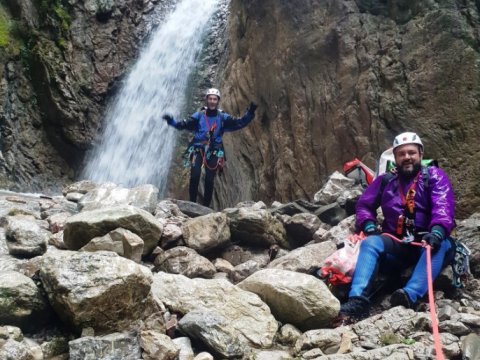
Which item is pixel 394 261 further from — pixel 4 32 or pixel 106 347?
pixel 4 32

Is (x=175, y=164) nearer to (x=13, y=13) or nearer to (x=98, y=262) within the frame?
(x=13, y=13)

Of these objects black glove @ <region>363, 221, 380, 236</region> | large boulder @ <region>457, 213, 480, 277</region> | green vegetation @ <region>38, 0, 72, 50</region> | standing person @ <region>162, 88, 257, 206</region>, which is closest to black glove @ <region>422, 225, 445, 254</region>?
black glove @ <region>363, 221, 380, 236</region>

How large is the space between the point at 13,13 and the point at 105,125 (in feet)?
15.9

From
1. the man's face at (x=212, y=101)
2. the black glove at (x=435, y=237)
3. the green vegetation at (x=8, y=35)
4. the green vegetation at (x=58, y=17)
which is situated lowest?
the black glove at (x=435, y=237)

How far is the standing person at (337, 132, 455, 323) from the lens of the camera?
4.46 m

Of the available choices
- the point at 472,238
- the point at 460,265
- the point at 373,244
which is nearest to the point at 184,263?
the point at 373,244

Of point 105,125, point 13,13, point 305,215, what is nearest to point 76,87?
point 105,125

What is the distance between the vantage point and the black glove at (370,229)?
5.20 meters

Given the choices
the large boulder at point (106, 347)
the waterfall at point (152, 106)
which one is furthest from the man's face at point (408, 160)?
the waterfall at point (152, 106)

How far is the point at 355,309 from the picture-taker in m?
4.34

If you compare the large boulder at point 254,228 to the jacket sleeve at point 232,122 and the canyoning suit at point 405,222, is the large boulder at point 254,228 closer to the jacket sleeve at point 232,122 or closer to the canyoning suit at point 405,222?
the canyoning suit at point 405,222

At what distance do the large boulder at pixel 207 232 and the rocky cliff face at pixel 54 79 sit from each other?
34.4ft

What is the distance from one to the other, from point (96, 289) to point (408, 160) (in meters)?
3.39

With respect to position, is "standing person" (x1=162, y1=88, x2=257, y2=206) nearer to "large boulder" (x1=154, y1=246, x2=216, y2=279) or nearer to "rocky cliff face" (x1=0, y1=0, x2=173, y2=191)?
"large boulder" (x1=154, y1=246, x2=216, y2=279)
